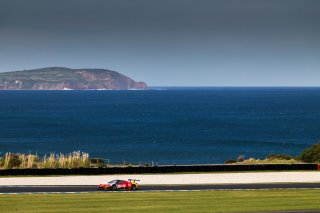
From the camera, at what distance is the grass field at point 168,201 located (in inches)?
1388

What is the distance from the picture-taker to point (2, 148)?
11238 centimetres

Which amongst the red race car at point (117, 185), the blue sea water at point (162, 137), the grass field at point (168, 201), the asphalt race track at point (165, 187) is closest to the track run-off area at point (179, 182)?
the asphalt race track at point (165, 187)

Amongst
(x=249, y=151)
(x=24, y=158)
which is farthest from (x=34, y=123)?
(x=24, y=158)

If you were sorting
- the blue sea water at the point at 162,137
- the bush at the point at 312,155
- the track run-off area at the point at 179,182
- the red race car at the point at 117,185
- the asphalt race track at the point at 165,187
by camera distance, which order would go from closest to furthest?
the asphalt race track at the point at 165,187 < the red race car at the point at 117,185 < the track run-off area at the point at 179,182 < the bush at the point at 312,155 < the blue sea water at the point at 162,137

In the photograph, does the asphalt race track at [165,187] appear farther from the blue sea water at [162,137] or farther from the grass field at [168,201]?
the blue sea water at [162,137]

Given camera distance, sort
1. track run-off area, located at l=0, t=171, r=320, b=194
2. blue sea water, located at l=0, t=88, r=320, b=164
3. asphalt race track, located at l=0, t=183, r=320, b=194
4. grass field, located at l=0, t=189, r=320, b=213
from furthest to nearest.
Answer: blue sea water, located at l=0, t=88, r=320, b=164
track run-off area, located at l=0, t=171, r=320, b=194
asphalt race track, located at l=0, t=183, r=320, b=194
grass field, located at l=0, t=189, r=320, b=213

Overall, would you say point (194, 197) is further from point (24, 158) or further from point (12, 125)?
point (12, 125)

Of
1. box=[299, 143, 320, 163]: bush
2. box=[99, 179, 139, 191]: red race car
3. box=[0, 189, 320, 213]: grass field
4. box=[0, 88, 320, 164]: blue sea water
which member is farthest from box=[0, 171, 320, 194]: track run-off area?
box=[0, 88, 320, 164]: blue sea water

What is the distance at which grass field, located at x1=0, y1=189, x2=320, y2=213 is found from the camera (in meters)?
35.2

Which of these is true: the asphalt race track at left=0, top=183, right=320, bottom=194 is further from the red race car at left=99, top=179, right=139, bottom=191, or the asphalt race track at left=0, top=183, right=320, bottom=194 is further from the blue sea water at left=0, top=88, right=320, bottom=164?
the blue sea water at left=0, top=88, right=320, bottom=164

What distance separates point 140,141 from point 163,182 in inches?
Answer: 3259

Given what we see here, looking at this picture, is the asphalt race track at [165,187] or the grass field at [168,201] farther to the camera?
the asphalt race track at [165,187]

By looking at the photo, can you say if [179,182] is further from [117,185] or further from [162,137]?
[162,137]

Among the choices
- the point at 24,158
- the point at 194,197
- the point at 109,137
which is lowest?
the point at 194,197
